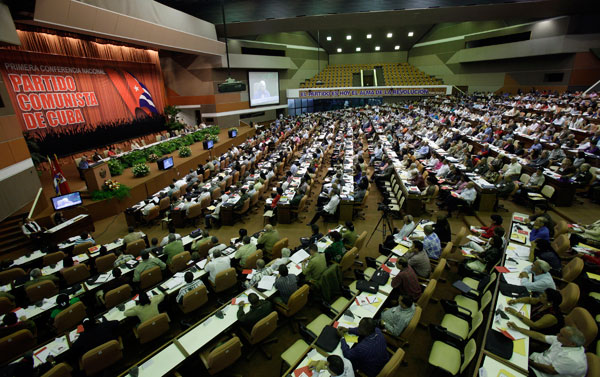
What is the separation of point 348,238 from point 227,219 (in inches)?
177

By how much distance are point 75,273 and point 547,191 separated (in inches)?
478

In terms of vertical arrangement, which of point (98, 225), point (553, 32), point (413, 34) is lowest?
point (98, 225)

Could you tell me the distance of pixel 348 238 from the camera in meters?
6.44

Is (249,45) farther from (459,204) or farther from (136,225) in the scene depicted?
(459,204)

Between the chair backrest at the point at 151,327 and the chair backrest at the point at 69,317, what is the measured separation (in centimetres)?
132

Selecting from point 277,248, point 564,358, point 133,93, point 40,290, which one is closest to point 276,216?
point 277,248

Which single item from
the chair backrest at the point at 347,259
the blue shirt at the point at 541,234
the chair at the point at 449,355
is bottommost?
the chair at the point at 449,355

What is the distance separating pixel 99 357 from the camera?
3902 mm

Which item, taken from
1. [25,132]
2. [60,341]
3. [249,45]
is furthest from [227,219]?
[249,45]

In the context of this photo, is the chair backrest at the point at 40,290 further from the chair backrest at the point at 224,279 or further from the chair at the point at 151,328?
the chair backrest at the point at 224,279

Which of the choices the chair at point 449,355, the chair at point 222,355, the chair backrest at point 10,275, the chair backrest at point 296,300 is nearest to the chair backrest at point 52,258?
the chair backrest at point 10,275

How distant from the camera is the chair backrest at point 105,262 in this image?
6.28 m

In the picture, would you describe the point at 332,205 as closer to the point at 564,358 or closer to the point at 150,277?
the point at 150,277

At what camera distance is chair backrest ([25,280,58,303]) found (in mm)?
5344
